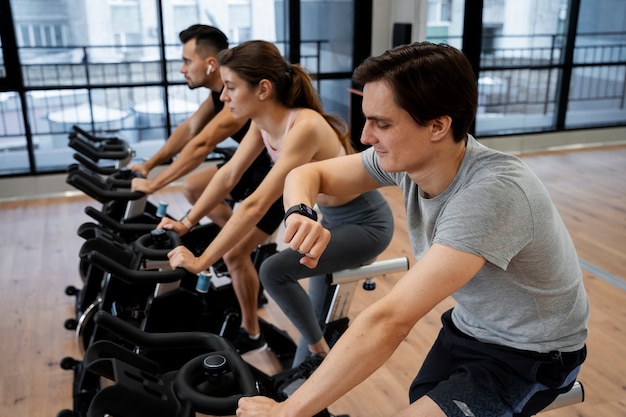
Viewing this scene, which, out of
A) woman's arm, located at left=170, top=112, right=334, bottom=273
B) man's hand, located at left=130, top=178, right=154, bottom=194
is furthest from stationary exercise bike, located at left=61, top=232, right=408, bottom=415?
man's hand, located at left=130, top=178, right=154, bottom=194

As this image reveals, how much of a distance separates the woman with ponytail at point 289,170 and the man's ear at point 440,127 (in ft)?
2.98

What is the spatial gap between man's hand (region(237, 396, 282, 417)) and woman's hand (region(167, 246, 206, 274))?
781 millimetres

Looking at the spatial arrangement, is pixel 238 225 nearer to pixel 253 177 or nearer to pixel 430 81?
pixel 430 81

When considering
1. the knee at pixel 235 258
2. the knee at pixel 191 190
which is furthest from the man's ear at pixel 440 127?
the knee at pixel 191 190

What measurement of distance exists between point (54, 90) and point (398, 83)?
4749 millimetres

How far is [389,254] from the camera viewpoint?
4.12 meters

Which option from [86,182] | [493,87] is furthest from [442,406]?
[493,87]

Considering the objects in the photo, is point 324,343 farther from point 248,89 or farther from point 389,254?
point 389,254

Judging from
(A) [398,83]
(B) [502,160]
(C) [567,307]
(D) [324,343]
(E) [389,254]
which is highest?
(A) [398,83]

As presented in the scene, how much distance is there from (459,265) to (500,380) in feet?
1.27

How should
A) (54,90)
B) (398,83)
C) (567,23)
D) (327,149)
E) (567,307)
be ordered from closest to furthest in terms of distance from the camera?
(398,83)
(567,307)
(327,149)
(54,90)
(567,23)

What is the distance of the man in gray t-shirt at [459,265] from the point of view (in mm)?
1206

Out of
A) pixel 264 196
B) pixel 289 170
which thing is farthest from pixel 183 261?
pixel 289 170

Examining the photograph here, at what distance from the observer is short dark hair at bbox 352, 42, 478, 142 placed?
1.26m
